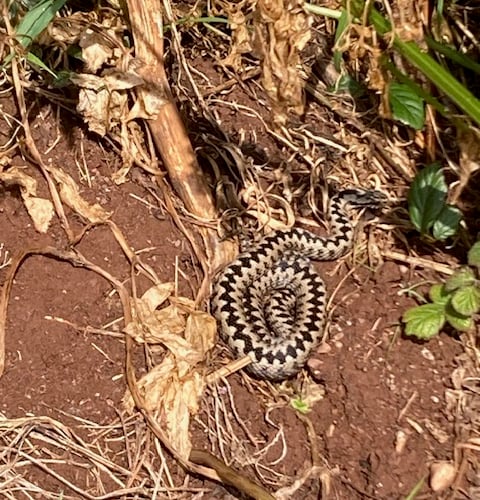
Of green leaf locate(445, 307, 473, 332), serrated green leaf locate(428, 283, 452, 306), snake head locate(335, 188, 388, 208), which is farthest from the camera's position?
snake head locate(335, 188, 388, 208)

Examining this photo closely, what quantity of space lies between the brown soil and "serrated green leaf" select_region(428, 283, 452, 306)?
0.46ft

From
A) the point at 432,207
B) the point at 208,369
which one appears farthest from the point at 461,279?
the point at 208,369

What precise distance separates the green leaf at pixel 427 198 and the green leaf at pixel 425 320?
379 mm

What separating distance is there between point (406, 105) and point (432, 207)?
50cm

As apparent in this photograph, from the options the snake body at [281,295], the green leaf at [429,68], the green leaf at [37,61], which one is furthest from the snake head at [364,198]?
the green leaf at [37,61]

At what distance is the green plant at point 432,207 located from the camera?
463 centimetres

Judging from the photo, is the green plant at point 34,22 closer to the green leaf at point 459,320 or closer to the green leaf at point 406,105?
the green leaf at point 406,105

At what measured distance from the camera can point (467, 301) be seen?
Answer: 4.36m

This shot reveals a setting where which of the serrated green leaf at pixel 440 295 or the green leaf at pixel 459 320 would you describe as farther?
the serrated green leaf at pixel 440 295

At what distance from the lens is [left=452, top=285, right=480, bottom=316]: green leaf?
14.3 ft

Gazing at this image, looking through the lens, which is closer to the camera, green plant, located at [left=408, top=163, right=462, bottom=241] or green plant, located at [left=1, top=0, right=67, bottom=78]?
green plant, located at [left=1, top=0, right=67, bottom=78]

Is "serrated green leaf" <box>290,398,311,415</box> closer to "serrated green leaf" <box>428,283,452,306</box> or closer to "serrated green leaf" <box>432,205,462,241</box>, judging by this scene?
"serrated green leaf" <box>428,283,452,306</box>

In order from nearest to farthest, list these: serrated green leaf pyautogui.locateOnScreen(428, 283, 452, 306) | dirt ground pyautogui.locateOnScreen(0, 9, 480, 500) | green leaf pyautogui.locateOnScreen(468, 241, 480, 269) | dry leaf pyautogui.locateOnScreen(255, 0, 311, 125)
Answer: dry leaf pyautogui.locateOnScreen(255, 0, 311, 125)
dirt ground pyautogui.locateOnScreen(0, 9, 480, 500)
green leaf pyautogui.locateOnScreen(468, 241, 480, 269)
serrated green leaf pyautogui.locateOnScreen(428, 283, 452, 306)

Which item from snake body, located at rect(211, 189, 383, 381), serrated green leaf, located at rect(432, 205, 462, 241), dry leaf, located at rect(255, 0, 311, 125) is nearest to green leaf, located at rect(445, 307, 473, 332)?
serrated green leaf, located at rect(432, 205, 462, 241)
